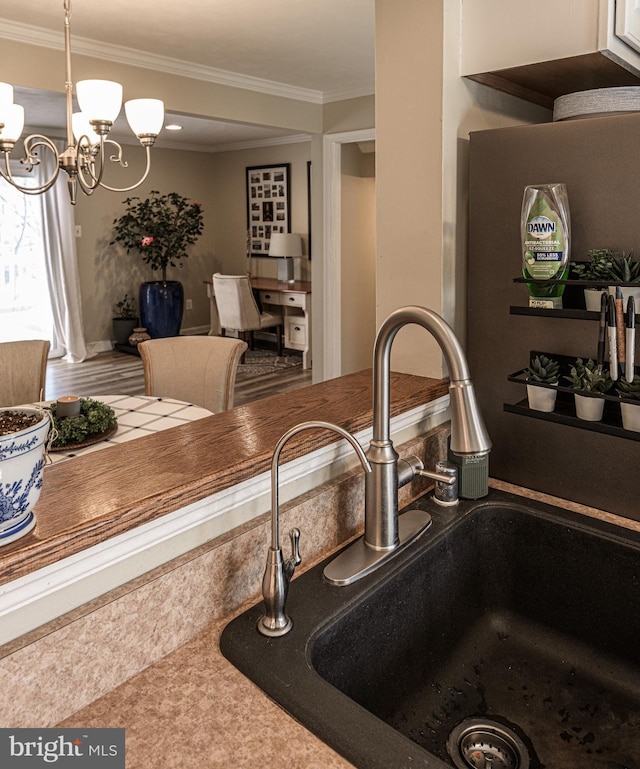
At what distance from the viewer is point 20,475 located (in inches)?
26.8

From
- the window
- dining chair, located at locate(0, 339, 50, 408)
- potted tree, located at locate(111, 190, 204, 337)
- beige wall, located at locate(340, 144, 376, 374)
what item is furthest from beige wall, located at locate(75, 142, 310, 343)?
dining chair, located at locate(0, 339, 50, 408)

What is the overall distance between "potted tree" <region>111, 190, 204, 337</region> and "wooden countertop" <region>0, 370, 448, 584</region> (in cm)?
645

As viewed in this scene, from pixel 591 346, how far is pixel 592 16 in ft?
2.05

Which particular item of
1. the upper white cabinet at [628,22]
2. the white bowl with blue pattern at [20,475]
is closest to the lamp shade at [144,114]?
the upper white cabinet at [628,22]

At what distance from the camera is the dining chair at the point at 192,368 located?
9.93ft

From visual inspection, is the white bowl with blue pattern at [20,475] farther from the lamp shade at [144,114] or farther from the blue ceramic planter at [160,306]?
the blue ceramic planter at [160,306]

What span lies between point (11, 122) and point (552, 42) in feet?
6.50

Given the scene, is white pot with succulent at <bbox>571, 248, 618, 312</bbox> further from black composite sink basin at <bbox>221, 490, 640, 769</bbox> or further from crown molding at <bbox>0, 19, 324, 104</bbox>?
crown molding at <bbox>0, 19, 324, 104</bbox>

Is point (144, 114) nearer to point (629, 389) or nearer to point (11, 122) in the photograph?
point (11, 122)

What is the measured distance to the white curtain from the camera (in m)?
7.02

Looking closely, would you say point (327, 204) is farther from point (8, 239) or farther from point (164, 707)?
point (164, 707)

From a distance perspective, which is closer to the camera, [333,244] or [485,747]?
[485,747]

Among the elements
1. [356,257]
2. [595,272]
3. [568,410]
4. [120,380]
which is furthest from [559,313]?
[120,380]

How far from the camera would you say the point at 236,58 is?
3773 mm
